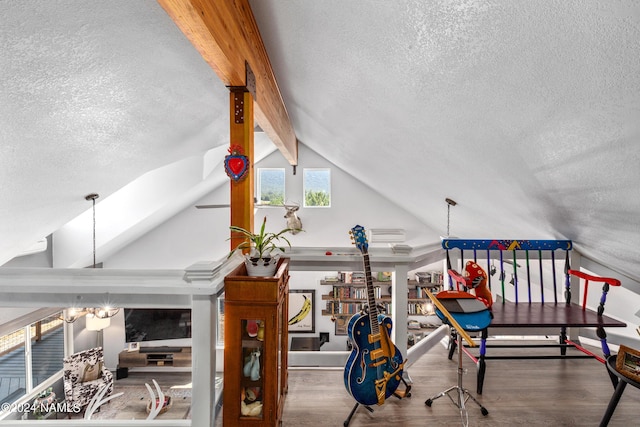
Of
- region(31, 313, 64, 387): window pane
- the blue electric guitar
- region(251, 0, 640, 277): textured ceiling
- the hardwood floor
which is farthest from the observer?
region(31, 313, 64, 387): window pane

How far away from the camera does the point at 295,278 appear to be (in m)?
7.18

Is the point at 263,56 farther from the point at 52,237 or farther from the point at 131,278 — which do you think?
the point at 52,237

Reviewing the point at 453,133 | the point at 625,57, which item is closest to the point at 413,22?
the point at 625,57

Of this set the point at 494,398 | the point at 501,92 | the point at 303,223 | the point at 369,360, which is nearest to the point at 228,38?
the point at 501,92

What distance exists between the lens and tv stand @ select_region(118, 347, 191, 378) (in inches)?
267

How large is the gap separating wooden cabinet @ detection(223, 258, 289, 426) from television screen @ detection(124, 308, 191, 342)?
5.82 m

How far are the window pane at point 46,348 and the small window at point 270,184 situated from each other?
3902 mm

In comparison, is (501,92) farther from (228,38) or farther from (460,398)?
(460,398)

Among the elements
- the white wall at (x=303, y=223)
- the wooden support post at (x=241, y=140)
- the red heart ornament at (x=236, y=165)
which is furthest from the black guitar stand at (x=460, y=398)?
the white wall at (x=303, y=223)

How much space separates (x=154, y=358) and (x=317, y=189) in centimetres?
452

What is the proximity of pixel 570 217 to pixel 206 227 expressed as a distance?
6283 millimetres

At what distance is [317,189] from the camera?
23.4 feet

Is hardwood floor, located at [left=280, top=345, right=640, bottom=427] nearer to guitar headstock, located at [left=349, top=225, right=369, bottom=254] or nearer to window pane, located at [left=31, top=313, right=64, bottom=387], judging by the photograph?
guitar headstock, located at [left=349, top=225, right=369, bottom=254]

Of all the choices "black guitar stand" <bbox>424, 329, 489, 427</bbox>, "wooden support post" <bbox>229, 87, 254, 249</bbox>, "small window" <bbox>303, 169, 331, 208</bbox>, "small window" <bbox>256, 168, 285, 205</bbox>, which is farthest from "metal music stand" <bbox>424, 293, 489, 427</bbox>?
"small window" <bbox>256, 168, 285, 205</bbox>
